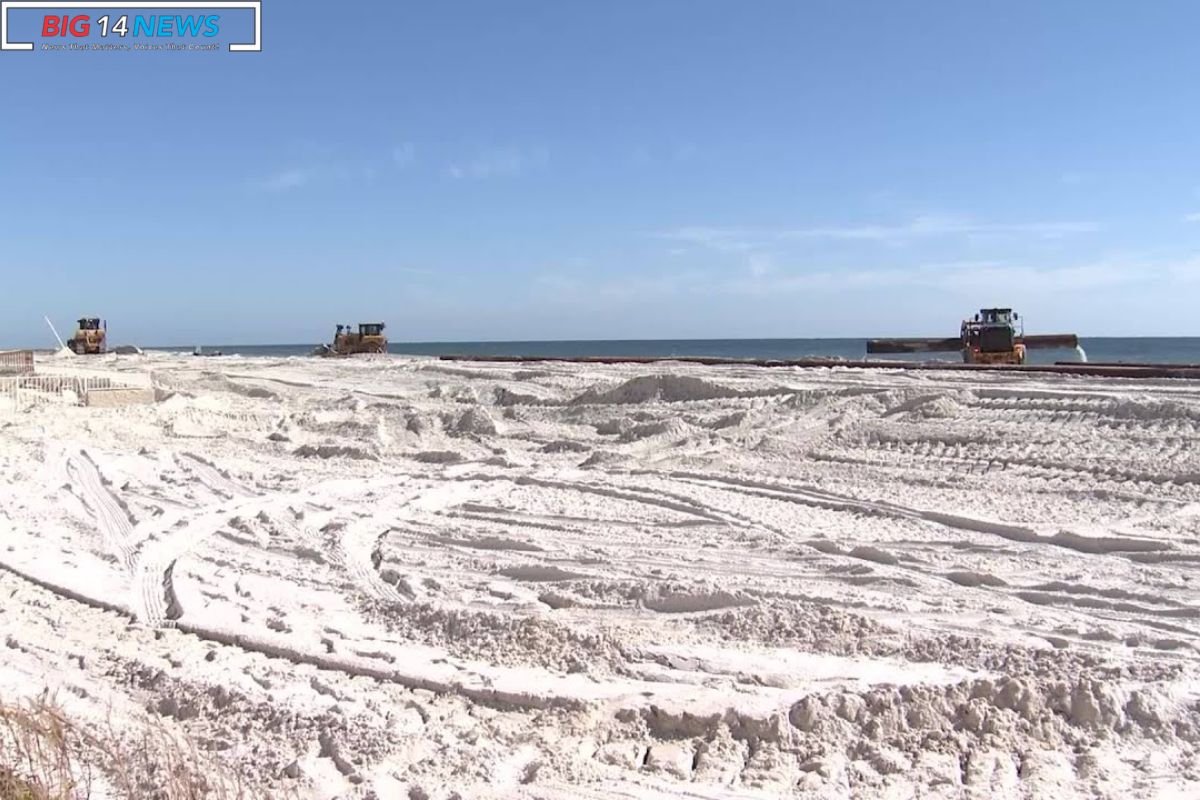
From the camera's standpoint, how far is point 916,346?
3900 centimetres

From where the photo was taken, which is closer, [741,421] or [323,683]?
[323,683]

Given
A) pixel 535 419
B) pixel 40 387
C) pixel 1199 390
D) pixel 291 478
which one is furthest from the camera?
pixel 40 387

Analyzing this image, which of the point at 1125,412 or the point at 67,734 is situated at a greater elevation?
the point at 1125,412

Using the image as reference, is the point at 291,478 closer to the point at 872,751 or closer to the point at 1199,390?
the point at 872,751

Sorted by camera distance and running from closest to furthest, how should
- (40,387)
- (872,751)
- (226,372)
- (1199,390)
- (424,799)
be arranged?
(424,799) < (872,751) < (1199,390) < (40,387) < (226,372)

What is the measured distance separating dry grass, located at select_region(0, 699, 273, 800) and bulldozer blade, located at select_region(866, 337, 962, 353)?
1343 inches

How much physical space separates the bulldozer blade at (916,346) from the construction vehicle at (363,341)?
778 inches

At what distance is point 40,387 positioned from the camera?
17.5 metres

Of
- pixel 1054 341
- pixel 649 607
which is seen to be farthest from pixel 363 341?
pixel 649 607

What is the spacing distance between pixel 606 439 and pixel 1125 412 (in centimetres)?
621

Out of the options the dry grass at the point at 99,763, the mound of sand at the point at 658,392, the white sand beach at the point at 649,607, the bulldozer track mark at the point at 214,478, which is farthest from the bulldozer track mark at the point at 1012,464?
the dry grass at the point at 99,763

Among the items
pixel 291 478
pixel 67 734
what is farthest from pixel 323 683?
pixel 291 478

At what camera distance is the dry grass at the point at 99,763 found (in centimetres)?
330

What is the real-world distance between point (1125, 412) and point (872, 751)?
9065 mm
